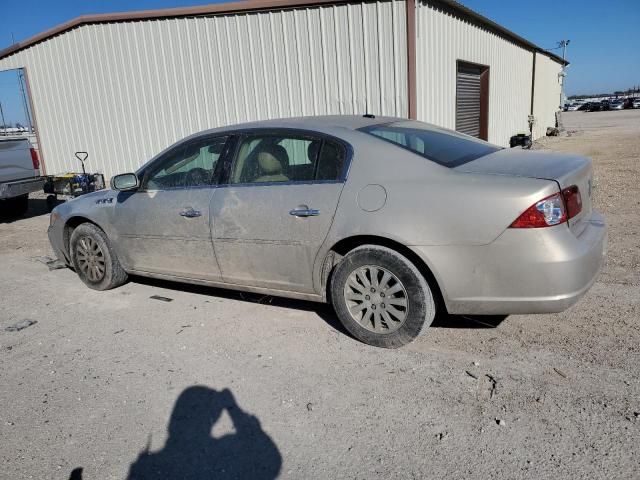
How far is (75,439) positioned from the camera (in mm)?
2812

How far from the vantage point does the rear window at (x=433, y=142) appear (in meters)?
3.59

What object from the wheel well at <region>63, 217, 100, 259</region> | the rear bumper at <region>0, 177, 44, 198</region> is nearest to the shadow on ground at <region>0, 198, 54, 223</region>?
the rear bumper at <region>0, 177, 44, 198</region>

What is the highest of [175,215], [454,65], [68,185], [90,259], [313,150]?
[454,65]

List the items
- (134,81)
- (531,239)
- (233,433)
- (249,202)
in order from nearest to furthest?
(233,433)
(531,239)
(249,202)
(134,81)

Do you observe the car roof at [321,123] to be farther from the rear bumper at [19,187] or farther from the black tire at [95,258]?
the rear bumper at [19,187]

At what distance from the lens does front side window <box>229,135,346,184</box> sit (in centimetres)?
Result: 370

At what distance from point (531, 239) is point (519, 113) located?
1822 centimetres

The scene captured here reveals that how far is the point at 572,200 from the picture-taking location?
3.18 meters

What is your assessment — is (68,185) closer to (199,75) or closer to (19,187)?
(19,187)

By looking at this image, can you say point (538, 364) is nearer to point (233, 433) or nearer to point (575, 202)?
point (575, 202)

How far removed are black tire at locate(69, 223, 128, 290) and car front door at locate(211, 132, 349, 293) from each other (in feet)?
4.91

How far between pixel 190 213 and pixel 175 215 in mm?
189

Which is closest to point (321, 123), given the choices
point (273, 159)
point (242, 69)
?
point (273, 159)

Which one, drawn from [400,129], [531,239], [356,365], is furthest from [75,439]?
[400,129]
